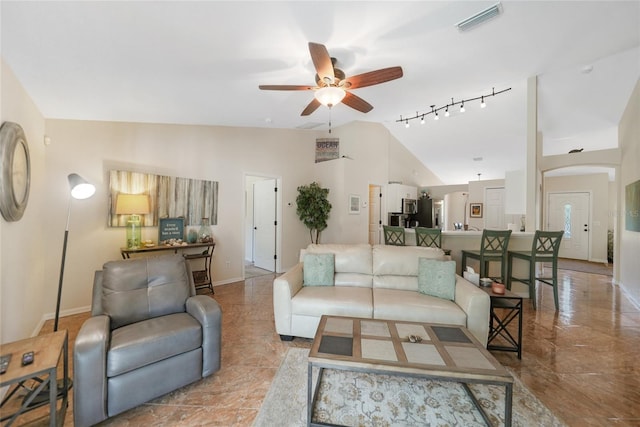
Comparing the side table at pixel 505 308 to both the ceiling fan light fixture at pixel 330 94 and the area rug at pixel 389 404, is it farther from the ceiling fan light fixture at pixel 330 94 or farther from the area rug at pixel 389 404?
the ceiling fan light fixture at pixel 330 94

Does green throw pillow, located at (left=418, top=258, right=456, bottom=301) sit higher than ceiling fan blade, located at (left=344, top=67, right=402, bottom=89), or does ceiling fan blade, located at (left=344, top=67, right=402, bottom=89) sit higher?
ceiling fan blade, located at (left=344, top=67, right=402, bottom=89)

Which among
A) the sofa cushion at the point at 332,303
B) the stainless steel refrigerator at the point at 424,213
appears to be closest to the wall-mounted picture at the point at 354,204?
the stainless steel refrigerator at the point at 424,213

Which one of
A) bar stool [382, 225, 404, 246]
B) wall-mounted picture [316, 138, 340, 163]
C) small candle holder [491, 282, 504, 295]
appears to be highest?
wall-mounted picture [316, 138, 340, 163]

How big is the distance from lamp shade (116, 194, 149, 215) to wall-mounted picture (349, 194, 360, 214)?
3.76 m

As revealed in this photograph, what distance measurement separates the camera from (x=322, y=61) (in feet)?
7.13

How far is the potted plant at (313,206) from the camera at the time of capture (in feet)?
18.0

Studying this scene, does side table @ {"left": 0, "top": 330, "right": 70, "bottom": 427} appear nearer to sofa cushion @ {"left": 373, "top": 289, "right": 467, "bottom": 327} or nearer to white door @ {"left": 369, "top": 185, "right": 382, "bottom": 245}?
sofa cushion @ {"left": 373, "top": 289, "right": 467, "bottom": 327}

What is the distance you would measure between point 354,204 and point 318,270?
10.0 ft

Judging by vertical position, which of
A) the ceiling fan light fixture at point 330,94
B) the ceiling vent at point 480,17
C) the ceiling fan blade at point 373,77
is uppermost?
the ceiling vent at point 480,17

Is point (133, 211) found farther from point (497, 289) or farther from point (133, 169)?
point (497, 289)

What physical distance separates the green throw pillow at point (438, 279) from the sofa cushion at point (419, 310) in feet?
0.29

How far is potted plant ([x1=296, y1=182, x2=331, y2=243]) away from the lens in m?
5.48

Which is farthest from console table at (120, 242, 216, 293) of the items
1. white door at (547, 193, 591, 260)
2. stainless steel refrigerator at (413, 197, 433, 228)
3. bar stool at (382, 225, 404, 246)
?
white door at (547, 193, 591, 260)

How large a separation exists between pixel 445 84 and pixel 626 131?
350cm
